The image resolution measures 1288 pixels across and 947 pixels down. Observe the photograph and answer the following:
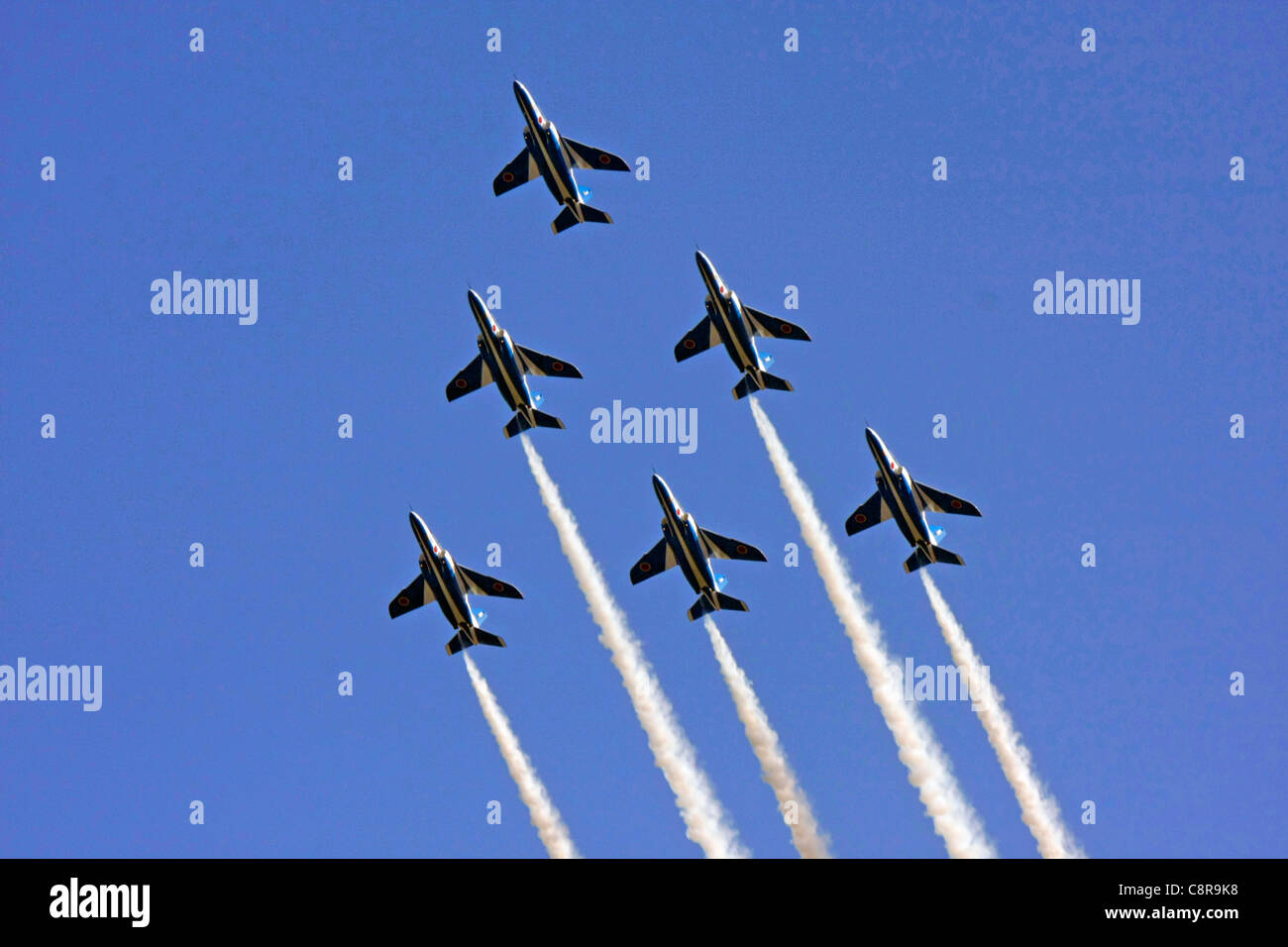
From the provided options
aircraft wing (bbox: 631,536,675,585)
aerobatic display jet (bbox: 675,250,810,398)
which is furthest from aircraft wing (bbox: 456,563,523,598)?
aerobatic display jet (bbox: 675,250,810,398)

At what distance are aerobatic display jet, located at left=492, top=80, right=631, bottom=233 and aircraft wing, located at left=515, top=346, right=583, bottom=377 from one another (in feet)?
19.3

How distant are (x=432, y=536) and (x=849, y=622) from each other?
18.9 metres

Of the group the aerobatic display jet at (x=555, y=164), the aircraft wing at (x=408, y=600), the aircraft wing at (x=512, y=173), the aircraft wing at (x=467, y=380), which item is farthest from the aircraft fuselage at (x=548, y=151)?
the aircraft wing at (x=408, y=600)

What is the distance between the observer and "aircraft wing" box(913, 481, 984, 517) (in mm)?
87750

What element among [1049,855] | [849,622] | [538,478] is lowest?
[1049,855]

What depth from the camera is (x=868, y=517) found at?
303 feet

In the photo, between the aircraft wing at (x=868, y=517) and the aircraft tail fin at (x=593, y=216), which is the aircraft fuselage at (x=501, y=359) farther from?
the aircraft wing at (x=868, y=517)

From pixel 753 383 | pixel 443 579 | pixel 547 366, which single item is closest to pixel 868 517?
pixel 753 383

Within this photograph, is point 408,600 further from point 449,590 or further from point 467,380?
point 467,380
